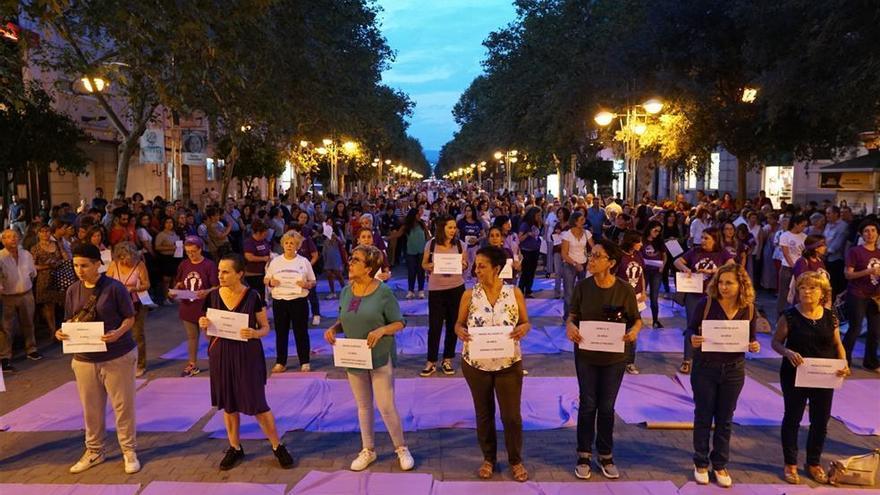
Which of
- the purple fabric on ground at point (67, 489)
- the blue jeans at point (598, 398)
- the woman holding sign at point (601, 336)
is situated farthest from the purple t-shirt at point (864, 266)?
the purple fabric on ground at point (67, 489)

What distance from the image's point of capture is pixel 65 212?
14.3 meters

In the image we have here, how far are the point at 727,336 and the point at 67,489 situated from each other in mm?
5009

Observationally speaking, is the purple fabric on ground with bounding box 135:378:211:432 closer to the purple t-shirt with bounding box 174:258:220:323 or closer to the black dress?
the purple t-shirt with bounding box 174:258:220:323

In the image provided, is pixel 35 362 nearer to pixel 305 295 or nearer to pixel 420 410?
pixel 305 295

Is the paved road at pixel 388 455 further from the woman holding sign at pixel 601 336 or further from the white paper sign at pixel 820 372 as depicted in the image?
the white paper sign at pixel 820 372

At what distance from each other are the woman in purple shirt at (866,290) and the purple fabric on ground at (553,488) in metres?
4.28

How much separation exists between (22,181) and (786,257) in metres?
21.3

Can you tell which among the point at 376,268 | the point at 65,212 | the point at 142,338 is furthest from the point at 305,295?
the point at 65,212

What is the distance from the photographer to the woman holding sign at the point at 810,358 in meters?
5.23

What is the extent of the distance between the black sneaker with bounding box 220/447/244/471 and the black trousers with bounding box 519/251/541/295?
27.0 feet

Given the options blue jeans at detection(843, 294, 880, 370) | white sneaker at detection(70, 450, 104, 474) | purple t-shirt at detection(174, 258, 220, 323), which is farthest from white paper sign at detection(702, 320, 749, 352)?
purple t-shirt at detection(174, 258, 220, 323)

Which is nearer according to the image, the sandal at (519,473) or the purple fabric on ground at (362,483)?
the purple fabric on ground at (362,483)

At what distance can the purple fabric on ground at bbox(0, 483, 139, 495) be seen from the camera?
17.4 feet

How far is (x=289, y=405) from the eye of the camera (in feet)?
24.1
